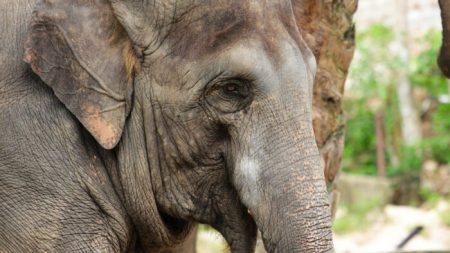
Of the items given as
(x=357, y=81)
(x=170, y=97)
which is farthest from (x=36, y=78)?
(x=357, y=81)

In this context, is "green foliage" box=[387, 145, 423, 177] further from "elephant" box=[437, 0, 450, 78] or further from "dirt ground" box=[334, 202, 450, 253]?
"elephant" box=[437, 0, 450, 78]

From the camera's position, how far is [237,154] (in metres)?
4.42

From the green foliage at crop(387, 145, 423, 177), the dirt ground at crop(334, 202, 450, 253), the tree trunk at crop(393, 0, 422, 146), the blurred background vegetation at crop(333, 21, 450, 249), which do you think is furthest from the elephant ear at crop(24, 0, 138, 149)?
the tree trunk at crop(393, 0, 422, 146)

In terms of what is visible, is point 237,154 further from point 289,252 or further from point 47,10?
point 47,10

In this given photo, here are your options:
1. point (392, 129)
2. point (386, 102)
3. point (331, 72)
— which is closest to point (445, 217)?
point (392, 129)

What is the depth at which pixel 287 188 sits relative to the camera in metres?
4.24

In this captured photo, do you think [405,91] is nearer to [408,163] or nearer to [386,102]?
[386,102]

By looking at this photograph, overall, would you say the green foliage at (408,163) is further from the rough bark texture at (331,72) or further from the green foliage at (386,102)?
the rough bark texture at (331,72)

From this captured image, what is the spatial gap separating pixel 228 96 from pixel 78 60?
24.3 inches

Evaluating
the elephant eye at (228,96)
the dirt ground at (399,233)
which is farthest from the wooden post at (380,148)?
the elephant eye at (228,96)

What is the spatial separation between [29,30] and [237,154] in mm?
968

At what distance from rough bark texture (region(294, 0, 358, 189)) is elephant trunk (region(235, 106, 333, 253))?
5.05 feet

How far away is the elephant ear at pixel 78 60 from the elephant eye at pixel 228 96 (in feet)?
1.31

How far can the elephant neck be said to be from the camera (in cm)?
464
